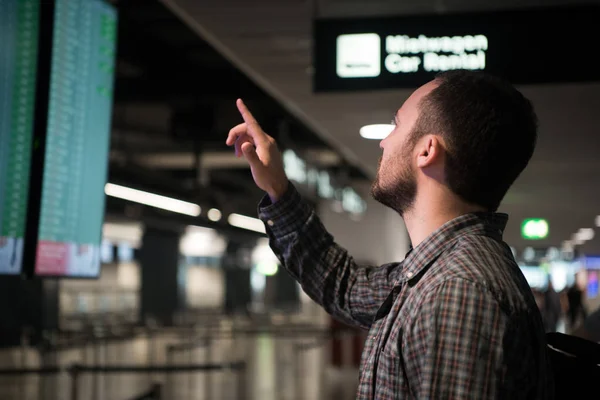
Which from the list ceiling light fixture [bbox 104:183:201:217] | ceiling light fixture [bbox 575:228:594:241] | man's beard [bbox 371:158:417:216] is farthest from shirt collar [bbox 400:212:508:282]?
ceiling light fixture [bbox 575:228:594:241]

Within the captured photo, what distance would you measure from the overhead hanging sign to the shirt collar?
7.54 ft

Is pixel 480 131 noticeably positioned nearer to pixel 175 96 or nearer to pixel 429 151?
Answer: pixel 429 151

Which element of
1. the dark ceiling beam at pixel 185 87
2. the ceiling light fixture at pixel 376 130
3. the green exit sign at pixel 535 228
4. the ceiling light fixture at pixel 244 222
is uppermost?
the dark ceiling beam at pixel 185 87

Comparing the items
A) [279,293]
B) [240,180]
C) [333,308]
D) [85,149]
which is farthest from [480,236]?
[279,293]

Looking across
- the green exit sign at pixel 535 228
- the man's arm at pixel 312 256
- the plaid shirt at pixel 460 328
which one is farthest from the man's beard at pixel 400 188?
the green exit sign at pixel 535 228

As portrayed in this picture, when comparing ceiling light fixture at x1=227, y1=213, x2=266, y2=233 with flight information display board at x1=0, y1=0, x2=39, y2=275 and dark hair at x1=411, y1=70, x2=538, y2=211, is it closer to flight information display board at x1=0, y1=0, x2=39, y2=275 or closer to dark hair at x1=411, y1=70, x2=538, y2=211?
flight information display board at x1=0, y1=0, x2=39, y2=275

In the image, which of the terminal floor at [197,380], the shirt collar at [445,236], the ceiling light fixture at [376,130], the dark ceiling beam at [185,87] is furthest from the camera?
the terminal floor at [197,380]

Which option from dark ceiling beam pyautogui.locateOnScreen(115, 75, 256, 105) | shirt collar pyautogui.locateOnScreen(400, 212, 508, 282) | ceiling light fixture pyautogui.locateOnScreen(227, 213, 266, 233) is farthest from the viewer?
ceiling light fixture pyautogui.locateOnScreen(227, 213, 266, 233)

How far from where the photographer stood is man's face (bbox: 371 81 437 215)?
167cm

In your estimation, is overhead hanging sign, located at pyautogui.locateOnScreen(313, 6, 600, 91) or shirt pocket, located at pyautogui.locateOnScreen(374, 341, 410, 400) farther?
overhead hanging sign, located at pyautogui.locateOnScreen(313, 6, 600, 91)

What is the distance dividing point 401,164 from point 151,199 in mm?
10803

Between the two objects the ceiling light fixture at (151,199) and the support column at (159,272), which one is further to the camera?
the support column at (159,272)

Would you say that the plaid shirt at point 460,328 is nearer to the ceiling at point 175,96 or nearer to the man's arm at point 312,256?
the man's arm at point 312,256

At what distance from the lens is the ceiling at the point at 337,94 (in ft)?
13.9
